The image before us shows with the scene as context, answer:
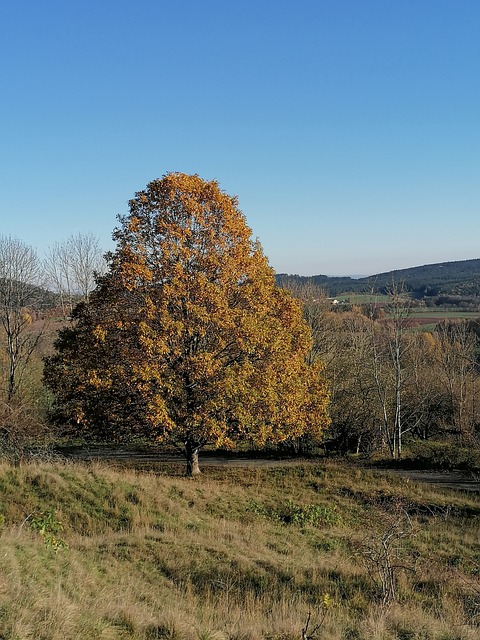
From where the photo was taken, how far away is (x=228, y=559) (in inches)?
432

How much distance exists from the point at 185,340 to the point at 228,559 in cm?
909

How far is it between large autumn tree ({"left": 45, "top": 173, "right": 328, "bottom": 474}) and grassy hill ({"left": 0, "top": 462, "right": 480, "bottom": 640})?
2.53m

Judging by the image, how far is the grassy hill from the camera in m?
6.73

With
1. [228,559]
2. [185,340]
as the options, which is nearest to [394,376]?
[185,340]

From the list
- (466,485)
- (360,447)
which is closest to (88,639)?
(466,485)

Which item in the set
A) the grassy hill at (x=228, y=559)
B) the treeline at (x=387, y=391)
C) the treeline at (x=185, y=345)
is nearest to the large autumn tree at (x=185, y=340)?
the treeline at (x=185, y=345)

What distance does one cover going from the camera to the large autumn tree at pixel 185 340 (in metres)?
17.2

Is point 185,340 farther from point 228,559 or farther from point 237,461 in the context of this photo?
point 237,461

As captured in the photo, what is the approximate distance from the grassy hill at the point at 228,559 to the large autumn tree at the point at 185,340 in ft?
8.32

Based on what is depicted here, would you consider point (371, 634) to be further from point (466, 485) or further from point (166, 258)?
point (466, 485)

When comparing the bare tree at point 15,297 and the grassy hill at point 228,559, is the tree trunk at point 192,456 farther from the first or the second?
the bare tree at point 15,297

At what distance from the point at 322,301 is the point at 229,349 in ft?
71.4

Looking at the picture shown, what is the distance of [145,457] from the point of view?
1070 inches

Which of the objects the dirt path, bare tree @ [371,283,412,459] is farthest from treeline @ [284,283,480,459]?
the dirt path
